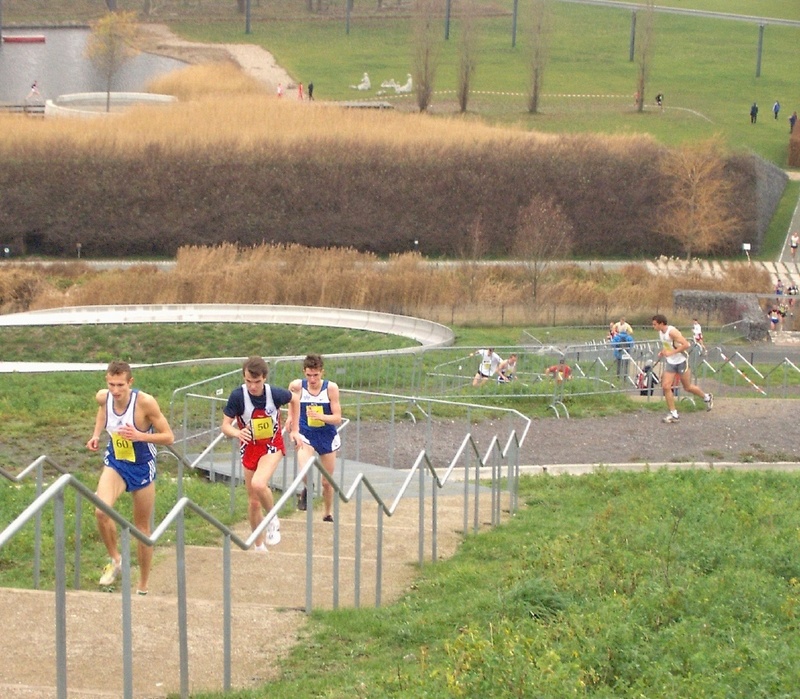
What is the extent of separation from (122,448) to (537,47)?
63.0 meters

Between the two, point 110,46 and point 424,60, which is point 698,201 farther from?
point 110,46

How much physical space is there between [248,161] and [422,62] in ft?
49.2

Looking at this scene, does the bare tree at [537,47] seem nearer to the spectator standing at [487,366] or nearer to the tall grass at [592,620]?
the spectator standing at [487,366]

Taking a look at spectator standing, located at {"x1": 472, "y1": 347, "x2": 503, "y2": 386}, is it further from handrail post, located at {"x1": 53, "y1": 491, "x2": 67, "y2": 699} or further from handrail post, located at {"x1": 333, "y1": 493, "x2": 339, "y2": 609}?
handrail post, located at {"x1": 53, "y1": 491, "x2": 67, "y2": 699}

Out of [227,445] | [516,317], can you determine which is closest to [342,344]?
[516,317]

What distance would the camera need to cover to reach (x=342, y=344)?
31828mm

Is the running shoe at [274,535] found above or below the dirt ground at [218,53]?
below

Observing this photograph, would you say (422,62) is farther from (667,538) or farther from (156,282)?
(667,538)

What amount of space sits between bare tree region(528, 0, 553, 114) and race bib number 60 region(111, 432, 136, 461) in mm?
61294

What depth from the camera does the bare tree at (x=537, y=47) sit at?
68.4 metres

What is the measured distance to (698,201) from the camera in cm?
5147

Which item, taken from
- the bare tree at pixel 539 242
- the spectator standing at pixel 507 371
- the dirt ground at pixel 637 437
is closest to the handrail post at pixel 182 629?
the dirt ground at pixel 637 437

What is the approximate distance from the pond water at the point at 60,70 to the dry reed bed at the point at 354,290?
117 feet

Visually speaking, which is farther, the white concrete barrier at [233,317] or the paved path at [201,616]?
the white concrete barrier at [233,317]
